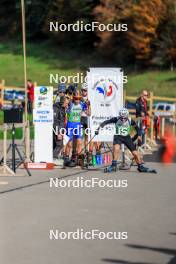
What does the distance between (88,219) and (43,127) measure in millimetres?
7398

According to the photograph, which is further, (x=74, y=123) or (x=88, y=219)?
(x=74, y=123)

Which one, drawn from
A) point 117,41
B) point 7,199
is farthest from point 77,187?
point 117,41

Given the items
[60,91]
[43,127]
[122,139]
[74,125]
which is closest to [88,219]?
[122,139]

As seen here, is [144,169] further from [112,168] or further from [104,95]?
[104,95]

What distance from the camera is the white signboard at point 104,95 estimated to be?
745 inches

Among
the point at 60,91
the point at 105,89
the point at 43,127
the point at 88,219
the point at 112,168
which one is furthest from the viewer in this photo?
the point at 60,91

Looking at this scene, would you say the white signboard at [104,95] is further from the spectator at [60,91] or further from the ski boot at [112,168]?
the ski boot at [112,168]

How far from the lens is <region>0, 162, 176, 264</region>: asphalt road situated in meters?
8.95

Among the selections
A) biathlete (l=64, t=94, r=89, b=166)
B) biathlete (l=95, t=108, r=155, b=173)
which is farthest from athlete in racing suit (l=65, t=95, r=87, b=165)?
biathlete (l=95, t=108, r=155, b=173)

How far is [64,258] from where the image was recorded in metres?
8.74

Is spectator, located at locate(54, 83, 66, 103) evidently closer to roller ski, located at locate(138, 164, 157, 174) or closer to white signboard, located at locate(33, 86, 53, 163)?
white signboard, located at locate(33, 86, 53, 163)

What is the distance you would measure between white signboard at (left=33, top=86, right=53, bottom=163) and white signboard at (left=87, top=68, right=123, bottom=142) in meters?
1.22

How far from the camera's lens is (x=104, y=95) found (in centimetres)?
1931

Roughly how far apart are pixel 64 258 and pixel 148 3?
57.1 meters
